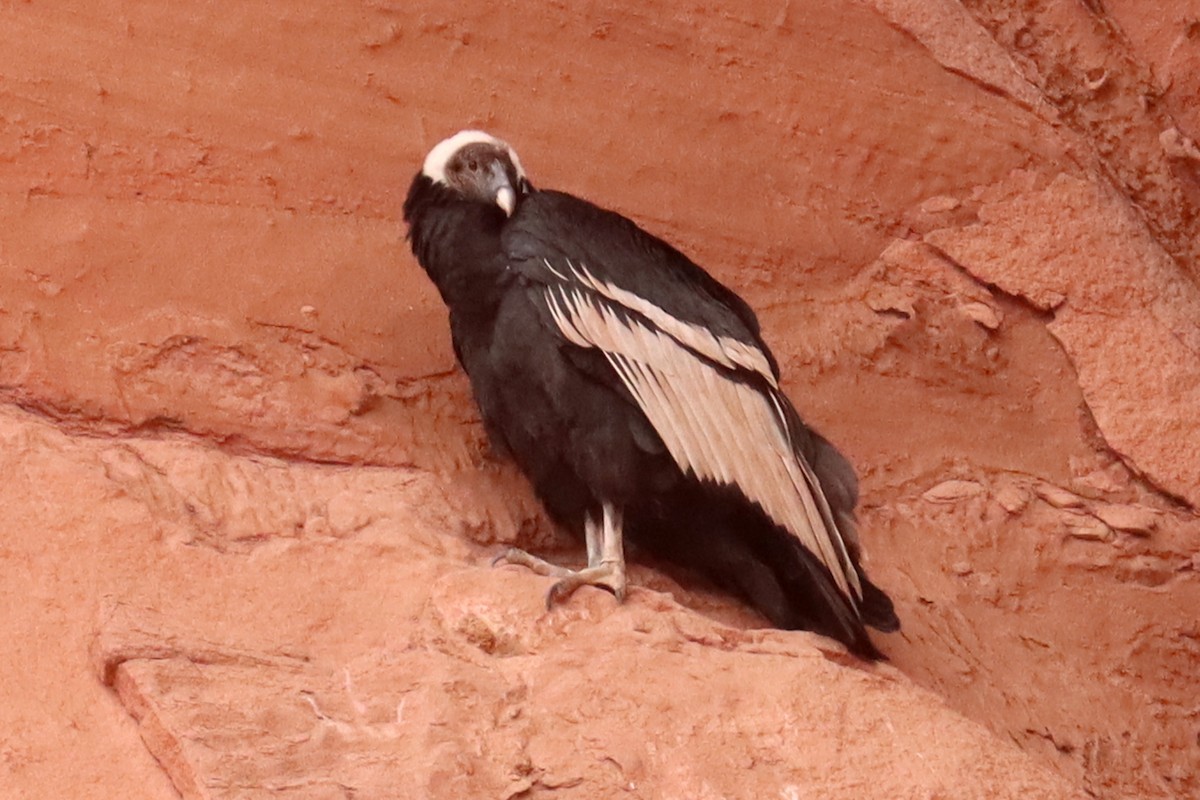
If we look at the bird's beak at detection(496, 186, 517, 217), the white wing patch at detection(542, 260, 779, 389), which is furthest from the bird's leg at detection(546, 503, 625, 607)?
the bird's beak at detection(496, 186, 517, 217)

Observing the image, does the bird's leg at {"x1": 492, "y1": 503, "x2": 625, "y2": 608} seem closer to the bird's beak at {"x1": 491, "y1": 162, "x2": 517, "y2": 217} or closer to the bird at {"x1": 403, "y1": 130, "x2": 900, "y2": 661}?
the bird at {"x1": 403, "y1": 130, "x2": 900, "y2": 661}

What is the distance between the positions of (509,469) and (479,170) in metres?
0.72

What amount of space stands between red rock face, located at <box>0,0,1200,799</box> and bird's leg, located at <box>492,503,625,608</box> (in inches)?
1.9

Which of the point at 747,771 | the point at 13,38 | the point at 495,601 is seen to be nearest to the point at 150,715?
the point at 495,601

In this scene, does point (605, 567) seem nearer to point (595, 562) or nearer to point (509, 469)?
point (595, 562)

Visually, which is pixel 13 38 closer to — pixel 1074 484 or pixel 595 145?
pixel 595 145

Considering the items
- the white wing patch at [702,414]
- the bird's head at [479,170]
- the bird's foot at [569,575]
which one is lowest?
the bird's foot at [569,575]

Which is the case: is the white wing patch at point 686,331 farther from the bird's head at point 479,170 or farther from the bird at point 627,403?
the bird's head at point 479,170

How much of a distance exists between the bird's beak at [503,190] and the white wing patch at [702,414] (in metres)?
0.25

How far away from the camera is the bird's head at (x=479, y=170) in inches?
151

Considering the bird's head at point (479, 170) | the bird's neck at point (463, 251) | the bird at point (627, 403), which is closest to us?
the bird at point (627, 403)

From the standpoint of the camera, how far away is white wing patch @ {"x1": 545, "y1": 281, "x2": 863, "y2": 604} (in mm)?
3570

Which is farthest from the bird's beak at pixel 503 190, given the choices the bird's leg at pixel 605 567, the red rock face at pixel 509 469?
the bird's leg at pixel 605 567

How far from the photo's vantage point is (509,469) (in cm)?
398
